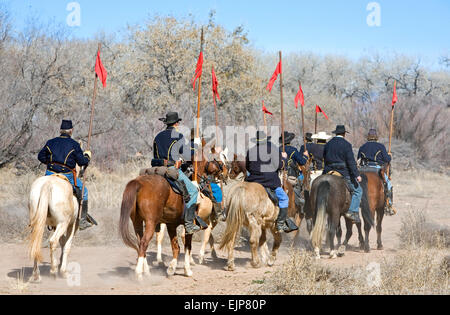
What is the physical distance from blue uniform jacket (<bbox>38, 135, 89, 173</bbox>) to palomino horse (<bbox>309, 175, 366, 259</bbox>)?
4.75 metres

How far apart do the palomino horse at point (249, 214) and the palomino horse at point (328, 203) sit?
1093mm

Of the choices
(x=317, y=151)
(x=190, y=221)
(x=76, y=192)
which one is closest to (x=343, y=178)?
(x=317, y=151)

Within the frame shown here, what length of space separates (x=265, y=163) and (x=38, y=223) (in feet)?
14.0

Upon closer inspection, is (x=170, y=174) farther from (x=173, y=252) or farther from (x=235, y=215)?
(x=235, y=215)

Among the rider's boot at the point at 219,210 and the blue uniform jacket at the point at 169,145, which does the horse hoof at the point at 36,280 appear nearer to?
the blue uniform jacket at the point at 169,145

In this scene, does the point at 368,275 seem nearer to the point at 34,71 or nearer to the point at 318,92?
the point at 34,71

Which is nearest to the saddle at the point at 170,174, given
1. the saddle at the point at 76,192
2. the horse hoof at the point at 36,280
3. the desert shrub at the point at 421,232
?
the saddle at the point at 76,192

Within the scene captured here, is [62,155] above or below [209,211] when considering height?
above

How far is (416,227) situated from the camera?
13.3m

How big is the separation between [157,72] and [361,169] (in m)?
20.3

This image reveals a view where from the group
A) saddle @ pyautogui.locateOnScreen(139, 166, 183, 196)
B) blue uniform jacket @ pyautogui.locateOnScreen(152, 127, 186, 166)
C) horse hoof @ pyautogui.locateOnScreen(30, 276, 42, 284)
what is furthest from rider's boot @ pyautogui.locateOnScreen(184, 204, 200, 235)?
horse hoof @ pyautogui.locateOnScreen(30, 276, 42, 284)

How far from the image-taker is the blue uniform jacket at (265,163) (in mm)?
10719

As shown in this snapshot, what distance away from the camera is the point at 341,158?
1213 cm

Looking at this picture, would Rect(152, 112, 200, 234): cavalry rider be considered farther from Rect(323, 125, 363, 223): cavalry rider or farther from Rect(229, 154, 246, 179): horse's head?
Rect(323, 125, 363, 223): cavalry rider
